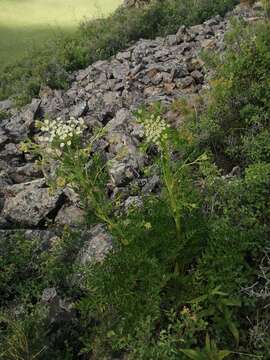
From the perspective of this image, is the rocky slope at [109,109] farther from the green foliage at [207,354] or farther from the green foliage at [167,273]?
the green foliage at [207,354]

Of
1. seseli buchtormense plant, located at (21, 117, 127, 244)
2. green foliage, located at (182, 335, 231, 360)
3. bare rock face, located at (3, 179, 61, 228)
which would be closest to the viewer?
green foliage, located at (182, 335, 231, 360)

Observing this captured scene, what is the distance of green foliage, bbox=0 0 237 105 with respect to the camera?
1203cm

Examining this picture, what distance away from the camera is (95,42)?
13.1 meters

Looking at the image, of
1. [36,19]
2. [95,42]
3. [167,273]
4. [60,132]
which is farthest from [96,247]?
[36,19]

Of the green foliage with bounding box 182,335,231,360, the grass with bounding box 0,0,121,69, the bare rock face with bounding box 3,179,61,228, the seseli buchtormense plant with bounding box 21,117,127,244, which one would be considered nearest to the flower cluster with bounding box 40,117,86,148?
the seseli buchtormense plant with bounding box 21,117,127,244

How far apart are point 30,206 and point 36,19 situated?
12079 mm

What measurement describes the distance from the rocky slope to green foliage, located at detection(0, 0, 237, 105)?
728mm

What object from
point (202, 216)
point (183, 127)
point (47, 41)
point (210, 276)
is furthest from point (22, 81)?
point (210, 276)

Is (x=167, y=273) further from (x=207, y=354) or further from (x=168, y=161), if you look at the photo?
(x=168, y=161)

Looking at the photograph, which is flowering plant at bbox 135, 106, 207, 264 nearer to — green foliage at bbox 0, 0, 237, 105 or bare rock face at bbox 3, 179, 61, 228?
bare rock face at bbox 3, 179, 61, 228

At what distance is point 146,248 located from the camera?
13.2 ft

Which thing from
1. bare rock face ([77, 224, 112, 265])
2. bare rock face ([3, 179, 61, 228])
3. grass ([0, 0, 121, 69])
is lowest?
bare rock face ([3, 179, 61, 228])

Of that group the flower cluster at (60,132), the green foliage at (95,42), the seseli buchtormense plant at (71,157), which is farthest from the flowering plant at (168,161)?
the green foliage at (95,42)

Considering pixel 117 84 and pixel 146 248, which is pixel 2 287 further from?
pixel 117 84
